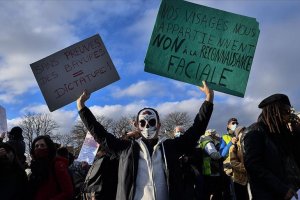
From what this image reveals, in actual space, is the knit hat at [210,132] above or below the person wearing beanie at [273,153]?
above

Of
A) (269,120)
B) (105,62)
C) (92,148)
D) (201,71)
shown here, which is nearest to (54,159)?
(105,62)

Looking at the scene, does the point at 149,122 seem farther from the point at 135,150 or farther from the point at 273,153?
the point at 273,153

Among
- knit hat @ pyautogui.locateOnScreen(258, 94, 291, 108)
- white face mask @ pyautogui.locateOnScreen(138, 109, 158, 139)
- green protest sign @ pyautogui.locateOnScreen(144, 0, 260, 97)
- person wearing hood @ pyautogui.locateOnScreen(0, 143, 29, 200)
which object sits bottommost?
person wearing hood @ pyautogui.locateOnScreen(0, 143, 29, 200)

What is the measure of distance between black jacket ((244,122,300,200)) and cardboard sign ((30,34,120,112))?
7.12 ft

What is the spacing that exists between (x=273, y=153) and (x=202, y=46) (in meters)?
1.90

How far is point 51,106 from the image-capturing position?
16.8 feet

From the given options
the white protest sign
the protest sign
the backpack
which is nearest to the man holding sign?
the backpack

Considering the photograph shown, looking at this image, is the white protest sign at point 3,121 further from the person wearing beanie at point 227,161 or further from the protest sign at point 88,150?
the person wearing beanie at point 227,161

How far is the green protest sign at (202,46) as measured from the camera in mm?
5062

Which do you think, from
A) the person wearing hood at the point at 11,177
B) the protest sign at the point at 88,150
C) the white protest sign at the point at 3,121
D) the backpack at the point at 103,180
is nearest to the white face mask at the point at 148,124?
the backpack at the point at 103,180

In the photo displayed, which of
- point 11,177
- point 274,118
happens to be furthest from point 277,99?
point 11,177

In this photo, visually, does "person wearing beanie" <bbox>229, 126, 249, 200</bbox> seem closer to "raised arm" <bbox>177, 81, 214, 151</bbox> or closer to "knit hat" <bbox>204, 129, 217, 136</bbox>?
"knit hat" <bbox>204, 129, 217, 136</bbox>

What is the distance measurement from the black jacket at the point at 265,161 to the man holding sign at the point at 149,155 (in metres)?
0.53

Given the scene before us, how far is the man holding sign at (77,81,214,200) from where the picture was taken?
12.4 ft
